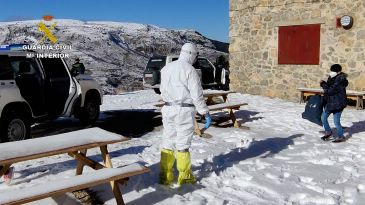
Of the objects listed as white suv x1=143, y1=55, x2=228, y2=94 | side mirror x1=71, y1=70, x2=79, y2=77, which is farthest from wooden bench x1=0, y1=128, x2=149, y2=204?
white suv x1=143, y1=55, x2=228, y2=94

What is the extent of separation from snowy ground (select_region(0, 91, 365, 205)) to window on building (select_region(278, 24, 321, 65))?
13.4 feet

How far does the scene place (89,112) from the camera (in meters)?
10.1

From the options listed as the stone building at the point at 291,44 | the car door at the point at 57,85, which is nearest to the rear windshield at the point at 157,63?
the stone building at the point at 291,44

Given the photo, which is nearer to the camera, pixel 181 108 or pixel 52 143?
pixel 52 143

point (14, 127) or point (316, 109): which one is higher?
point (316, 109)

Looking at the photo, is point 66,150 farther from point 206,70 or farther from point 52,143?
point 206,70

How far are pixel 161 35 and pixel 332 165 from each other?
40.8 meters

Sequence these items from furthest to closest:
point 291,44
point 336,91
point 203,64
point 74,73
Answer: point 203,64 < point 291,44 < point 74,73 < point 336,91

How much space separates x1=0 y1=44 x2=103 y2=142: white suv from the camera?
748 cm

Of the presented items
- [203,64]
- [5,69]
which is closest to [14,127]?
[5,69]

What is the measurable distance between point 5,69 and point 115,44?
33.5 metres

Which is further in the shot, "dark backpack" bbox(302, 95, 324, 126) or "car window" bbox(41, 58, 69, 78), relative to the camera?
"car window" bbox(41, 58, 69, 78)

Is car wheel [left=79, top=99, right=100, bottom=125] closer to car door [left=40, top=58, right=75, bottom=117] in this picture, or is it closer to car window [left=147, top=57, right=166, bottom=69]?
car door [left=40, top=58, right=75, bottom=117]

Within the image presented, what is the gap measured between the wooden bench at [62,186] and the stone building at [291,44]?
35.1 feet
